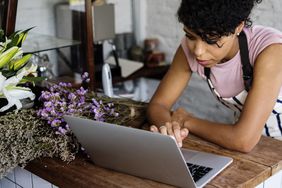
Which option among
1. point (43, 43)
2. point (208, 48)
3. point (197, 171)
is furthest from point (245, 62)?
point (43, 43)

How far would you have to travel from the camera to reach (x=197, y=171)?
1.12 metres

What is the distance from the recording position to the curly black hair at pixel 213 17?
1237 mm

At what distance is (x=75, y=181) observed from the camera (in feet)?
3.77

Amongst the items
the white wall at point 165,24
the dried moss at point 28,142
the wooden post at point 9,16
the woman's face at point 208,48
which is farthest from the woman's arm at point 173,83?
the white wall at point 165,24

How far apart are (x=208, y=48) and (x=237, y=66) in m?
0.20

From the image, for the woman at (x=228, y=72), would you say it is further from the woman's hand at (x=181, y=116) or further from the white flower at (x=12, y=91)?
the white flower at (x=12, y=91)

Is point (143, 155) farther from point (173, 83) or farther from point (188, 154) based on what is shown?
point (173, 83)

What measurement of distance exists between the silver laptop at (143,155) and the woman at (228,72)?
0.11 m

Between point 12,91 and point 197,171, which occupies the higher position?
point 12,91

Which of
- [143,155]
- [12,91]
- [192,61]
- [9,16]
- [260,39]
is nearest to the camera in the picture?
[143,155]

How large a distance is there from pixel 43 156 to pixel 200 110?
1.82 metres

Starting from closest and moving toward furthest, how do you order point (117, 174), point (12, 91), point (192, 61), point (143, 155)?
1. point (143, 155)
2. point (117, 174)
3. point (12, 91)
4. point (192, 61)

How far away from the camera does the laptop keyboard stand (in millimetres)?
1092

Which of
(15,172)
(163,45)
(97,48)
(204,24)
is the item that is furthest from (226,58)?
(163,45)
